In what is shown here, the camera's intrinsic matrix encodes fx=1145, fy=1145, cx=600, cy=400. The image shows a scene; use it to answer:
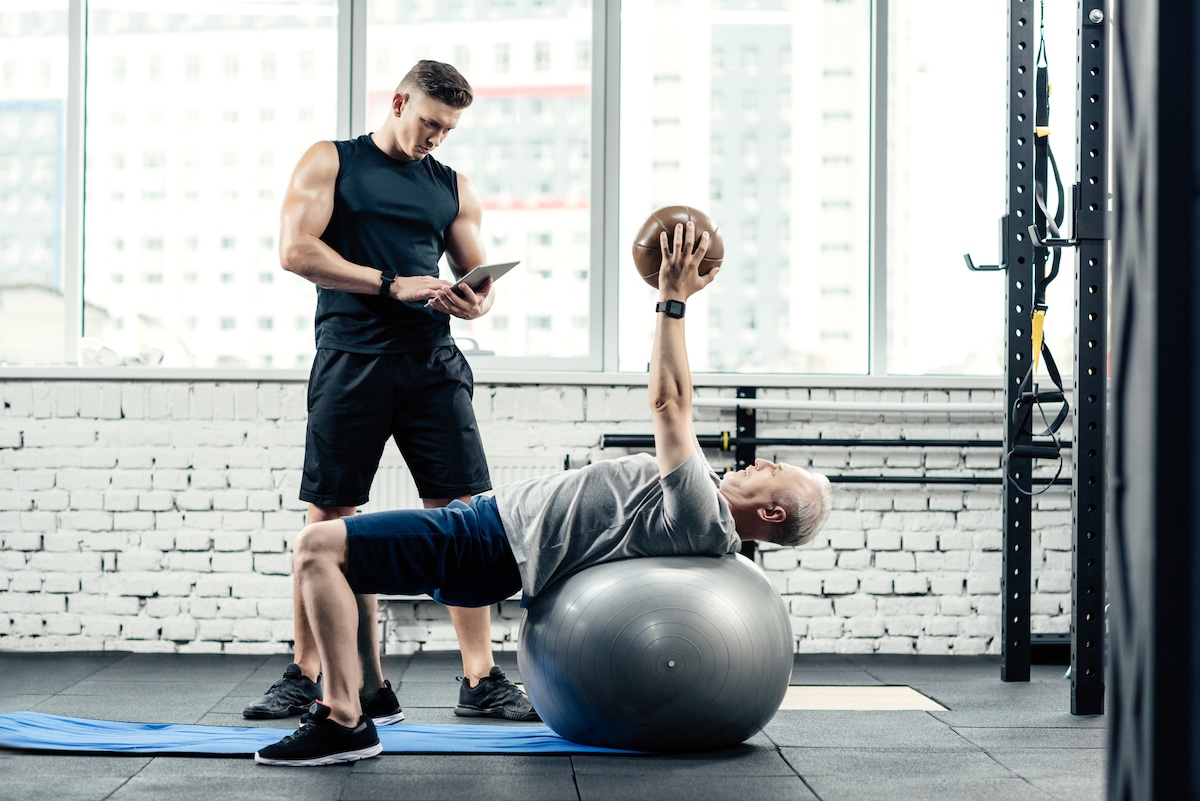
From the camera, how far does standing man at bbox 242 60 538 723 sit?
108 inches

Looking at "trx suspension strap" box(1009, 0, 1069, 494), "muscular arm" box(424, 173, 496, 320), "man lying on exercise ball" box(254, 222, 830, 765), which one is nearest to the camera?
"man lying on exercise ball" box(254, 222, 830, 765)

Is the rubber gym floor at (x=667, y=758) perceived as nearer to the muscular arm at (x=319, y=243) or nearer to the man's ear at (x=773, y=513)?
the man's ear at (x=773, y=513)

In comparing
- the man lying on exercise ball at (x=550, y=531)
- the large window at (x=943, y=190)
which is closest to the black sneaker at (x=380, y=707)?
the man lying on exercise ball at (x=550, y=531)

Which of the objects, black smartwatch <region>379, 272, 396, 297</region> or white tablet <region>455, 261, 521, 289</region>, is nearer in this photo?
white tablet <region>455, 261, 521, 289</region>

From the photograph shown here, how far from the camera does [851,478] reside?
3.88 m

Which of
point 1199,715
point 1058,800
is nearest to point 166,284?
point 1058,800

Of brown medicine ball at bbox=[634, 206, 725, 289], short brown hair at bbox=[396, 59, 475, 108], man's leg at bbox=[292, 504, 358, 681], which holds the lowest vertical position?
man's leg at bbox=[292, 504, 358, 681]

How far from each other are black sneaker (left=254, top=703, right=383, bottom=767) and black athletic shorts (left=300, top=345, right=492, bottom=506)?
2.06 ft

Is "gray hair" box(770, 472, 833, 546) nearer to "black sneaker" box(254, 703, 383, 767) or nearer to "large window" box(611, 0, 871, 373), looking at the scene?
"black sneaker" box(254, 703, 383, 767)

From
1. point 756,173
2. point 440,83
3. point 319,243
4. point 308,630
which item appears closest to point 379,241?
point 319,243

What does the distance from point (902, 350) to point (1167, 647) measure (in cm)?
273

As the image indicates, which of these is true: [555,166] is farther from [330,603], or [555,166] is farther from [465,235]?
[330,603]

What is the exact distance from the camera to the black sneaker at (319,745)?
2262 mm

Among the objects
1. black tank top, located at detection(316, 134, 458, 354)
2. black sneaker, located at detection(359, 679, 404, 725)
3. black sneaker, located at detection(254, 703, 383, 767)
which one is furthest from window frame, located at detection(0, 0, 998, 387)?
black sneaker, located at detection(254, 703, 383, 767)
